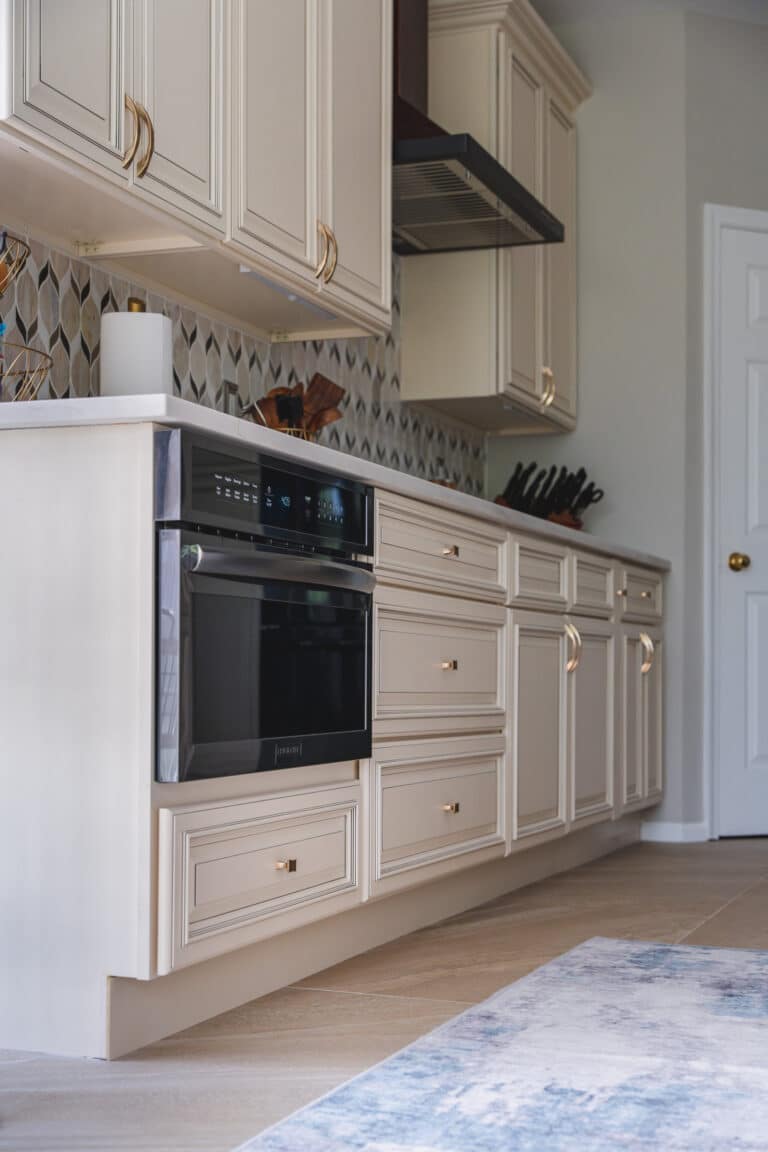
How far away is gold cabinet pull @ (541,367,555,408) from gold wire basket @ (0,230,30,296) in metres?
2.51

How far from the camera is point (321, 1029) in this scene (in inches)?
83.7

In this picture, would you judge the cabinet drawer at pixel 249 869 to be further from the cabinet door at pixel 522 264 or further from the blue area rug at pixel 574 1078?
the cabinet door at pixel 522 264

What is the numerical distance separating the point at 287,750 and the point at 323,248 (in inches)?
46.7

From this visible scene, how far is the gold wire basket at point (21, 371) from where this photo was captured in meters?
2.37

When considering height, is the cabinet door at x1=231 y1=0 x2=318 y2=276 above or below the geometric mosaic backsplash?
above

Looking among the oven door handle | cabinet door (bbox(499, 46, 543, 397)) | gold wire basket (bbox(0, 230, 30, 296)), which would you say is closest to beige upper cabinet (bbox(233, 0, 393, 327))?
gold wire basket (bbox(0, 230, 30, 296))

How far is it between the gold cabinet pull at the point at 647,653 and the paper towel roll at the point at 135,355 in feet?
8.23

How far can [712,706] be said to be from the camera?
4.94 metres

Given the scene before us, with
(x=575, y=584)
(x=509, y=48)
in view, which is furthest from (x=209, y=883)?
(x=509, y=48)

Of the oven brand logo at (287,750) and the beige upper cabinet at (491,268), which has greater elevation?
the beige upper cabinet at (491,268)

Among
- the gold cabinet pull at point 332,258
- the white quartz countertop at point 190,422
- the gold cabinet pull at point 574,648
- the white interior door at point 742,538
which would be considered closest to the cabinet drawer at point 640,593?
the white interior door at point 742,538

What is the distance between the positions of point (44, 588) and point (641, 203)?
354 cm

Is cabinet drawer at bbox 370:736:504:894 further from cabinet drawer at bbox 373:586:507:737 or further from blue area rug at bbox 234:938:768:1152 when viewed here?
blue area rug at bbox 234:938:768:1152

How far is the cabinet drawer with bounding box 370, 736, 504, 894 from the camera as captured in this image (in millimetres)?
2686
